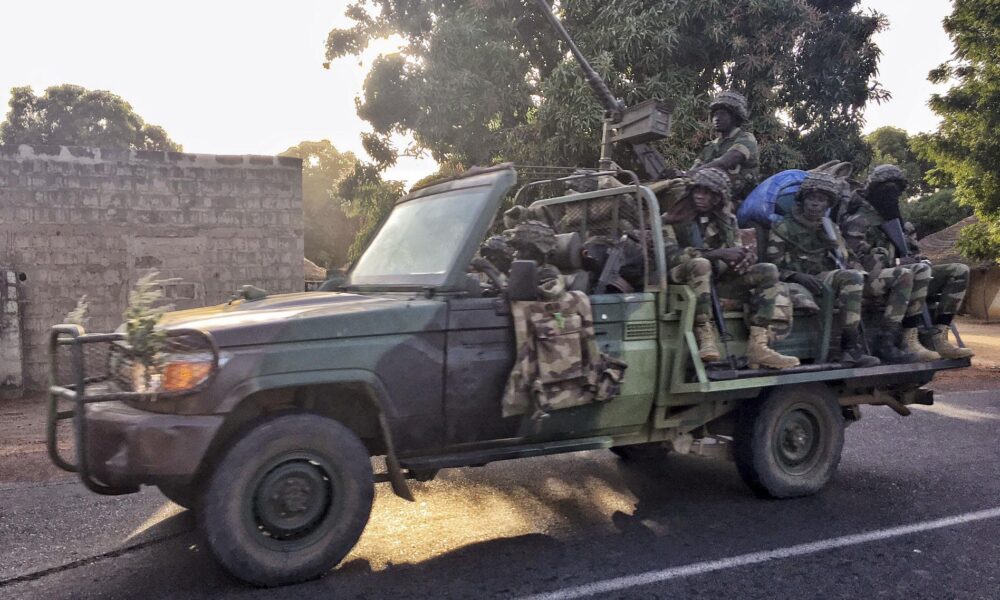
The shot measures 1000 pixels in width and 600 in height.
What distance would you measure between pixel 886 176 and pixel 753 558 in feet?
12.1

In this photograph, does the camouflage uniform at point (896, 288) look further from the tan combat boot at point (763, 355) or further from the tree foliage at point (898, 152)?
the tree foliage at point (898, 152)

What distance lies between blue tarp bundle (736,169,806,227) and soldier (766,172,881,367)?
8 centimetres

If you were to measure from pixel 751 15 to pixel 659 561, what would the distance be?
10.5 m

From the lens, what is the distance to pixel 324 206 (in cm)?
3625

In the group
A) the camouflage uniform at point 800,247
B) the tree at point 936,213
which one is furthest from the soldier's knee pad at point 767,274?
the tree at point 936,213

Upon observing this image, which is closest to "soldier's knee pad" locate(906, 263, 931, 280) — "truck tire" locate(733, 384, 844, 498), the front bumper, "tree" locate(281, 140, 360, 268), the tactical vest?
"truck tire" locate(733, 384, 844, 498)

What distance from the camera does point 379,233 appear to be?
207 inches

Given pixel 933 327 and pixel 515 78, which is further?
pixel 515 78

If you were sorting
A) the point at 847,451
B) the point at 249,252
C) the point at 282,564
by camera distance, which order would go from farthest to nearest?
the point at 249,252 < the point at 847,451 < the point at 282,564

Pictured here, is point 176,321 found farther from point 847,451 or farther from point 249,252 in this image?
point 249,252

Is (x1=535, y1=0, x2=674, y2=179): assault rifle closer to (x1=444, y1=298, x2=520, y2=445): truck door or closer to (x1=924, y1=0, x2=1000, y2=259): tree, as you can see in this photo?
(x1=444, y1=298, x2=520, y2=445): truck door

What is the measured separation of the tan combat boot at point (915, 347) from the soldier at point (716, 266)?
1.31 m

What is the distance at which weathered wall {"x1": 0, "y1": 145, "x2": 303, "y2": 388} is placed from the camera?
1064 cm

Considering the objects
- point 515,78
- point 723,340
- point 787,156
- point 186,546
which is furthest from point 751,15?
point 186,546
